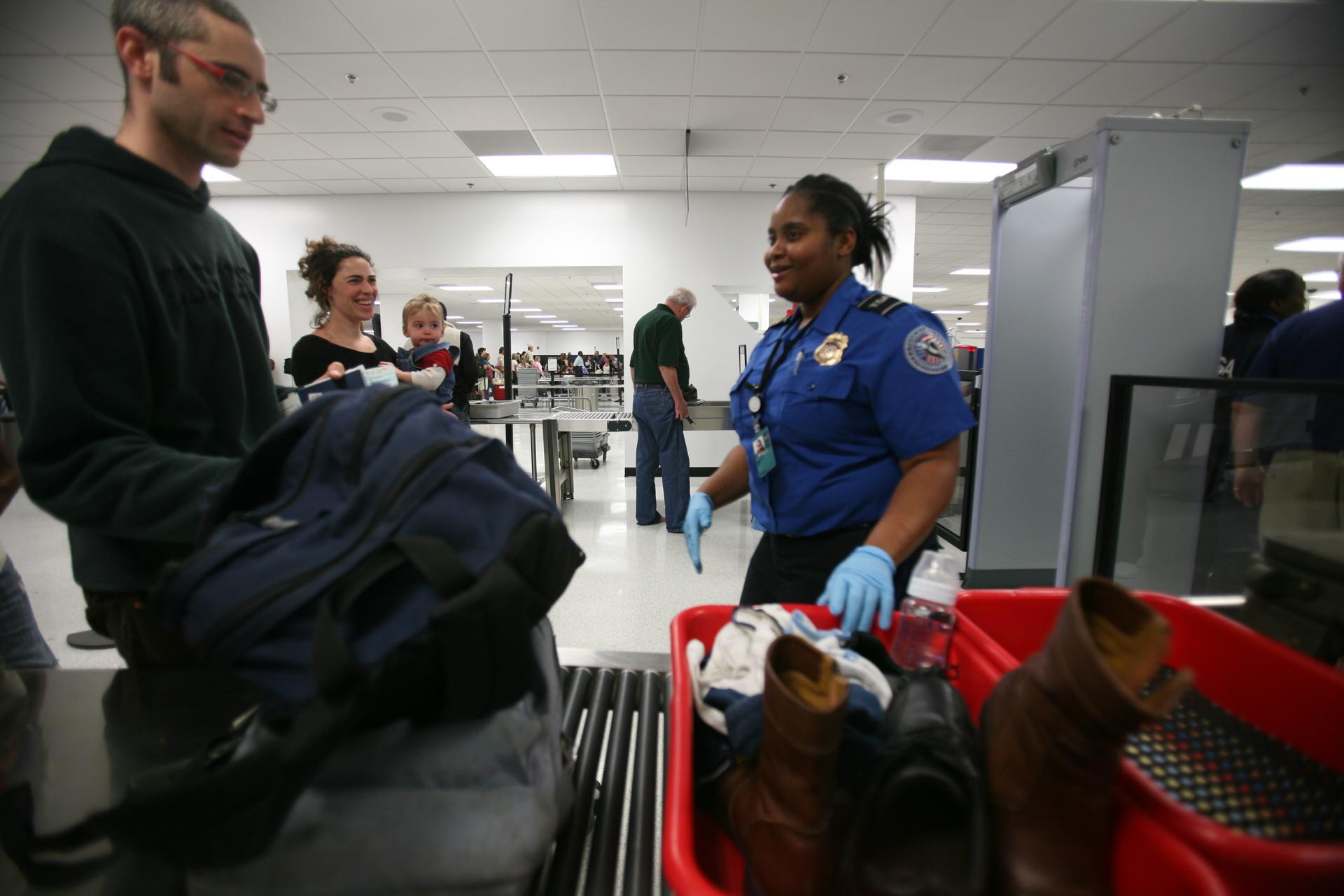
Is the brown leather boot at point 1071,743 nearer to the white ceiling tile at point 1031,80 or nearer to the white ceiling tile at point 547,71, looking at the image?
the white ceiling tile at point 547,71

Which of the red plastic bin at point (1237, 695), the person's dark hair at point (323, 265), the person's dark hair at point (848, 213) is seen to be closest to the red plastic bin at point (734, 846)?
the red plastic bin at point (1237, 695)

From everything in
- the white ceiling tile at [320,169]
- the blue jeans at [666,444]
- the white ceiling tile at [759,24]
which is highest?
the white ceiling tile at [759,24]

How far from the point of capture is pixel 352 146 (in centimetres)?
496

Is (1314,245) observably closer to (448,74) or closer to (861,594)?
(448,74)

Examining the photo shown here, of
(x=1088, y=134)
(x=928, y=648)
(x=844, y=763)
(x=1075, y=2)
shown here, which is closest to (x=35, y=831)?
(x=844, y=763)

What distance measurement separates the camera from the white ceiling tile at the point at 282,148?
4.73 meters

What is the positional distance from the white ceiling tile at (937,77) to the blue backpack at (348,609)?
14.2 ft

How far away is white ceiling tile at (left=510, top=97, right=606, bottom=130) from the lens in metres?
4.18

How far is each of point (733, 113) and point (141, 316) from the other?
14.9 ft

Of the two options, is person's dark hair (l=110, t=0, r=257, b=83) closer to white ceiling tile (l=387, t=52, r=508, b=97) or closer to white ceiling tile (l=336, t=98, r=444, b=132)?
white ceiling tile (l=387, t=52, r=508, b=97)

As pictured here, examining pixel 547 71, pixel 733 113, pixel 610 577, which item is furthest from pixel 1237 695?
pixel 733 113

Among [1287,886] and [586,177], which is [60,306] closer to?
[1287,886]

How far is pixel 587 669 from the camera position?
3.19 ft

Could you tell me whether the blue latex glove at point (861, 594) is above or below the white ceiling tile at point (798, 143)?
below
